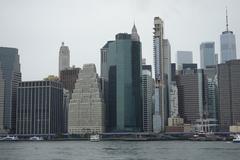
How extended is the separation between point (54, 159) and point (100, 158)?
35.9ft

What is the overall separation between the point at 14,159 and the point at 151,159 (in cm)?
3023

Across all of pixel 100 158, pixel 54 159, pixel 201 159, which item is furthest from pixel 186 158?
pixel 54 159

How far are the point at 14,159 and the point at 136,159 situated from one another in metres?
27.0

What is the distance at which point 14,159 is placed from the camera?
4156 inches

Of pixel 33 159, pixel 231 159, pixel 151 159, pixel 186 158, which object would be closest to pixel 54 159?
pixel 33 159

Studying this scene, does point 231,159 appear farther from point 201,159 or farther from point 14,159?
point 14,159

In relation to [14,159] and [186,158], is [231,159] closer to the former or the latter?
[186,158]

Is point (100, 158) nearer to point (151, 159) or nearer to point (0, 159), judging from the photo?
point (151, 159)

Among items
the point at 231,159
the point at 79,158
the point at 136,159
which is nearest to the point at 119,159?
the point at 136,159

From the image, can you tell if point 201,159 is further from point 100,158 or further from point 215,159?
point 100,158

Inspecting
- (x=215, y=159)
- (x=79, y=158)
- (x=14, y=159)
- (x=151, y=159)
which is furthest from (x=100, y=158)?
(x=215, y=159)

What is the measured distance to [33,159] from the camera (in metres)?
106

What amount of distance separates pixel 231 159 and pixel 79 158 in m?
33.9

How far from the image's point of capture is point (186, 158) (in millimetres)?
106312
